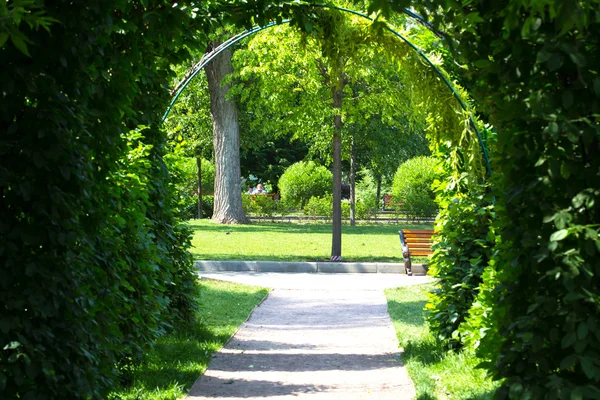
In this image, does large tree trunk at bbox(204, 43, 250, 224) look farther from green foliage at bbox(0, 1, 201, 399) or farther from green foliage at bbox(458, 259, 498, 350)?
green foliage at bbox(0, 1, 201, 399)

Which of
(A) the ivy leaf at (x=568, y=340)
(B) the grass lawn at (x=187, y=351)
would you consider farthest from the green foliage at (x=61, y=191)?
(A) the ivy leaf at (x=568, y=340)

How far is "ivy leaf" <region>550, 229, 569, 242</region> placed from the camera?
11.3 ft

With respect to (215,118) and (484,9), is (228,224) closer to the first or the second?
(215,118)

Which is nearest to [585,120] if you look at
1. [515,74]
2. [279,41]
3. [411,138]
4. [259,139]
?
[515,74]

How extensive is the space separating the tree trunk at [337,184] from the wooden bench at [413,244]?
5.72 feet

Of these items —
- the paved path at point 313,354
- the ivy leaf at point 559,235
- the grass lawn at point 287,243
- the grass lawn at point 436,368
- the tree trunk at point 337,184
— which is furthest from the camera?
the grass lawn at point 287,243

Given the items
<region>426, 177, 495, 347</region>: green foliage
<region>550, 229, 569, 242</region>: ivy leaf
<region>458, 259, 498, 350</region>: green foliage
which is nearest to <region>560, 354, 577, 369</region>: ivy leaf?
<region>550, 229, 569, 242</region>: ivy leaf

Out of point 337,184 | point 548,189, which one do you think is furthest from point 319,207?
point 548,189

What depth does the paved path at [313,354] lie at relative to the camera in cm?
733

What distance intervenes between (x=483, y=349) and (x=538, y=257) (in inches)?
91.5

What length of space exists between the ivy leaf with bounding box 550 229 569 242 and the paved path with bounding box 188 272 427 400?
3761 mm

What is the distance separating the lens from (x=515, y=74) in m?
3.75

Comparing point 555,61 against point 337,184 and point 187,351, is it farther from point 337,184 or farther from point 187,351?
point 337,184

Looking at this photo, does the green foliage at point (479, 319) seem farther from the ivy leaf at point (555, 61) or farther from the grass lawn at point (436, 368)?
the ivy leaf at point (555, 61)
